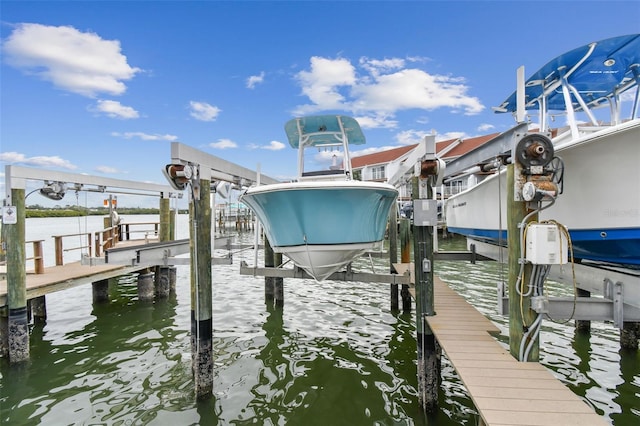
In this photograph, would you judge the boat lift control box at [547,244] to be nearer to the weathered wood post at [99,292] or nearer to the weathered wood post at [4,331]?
the weathered wood post at [4,331]

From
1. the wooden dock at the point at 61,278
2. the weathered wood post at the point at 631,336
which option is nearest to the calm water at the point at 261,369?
the weathered wood post at the point at 631,336

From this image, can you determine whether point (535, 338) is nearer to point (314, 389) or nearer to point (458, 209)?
point (314, 389)

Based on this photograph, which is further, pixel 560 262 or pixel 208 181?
pixel 208 181

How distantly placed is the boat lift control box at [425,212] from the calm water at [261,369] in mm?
2415

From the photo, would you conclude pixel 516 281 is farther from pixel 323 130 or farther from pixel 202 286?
pixel 323 130

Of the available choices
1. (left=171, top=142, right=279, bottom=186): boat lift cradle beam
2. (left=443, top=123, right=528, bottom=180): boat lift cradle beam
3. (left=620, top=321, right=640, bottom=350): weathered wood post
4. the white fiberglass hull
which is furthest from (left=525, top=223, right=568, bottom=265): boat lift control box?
(left=620, top=321, right=640, bottom=350): weathered wood post

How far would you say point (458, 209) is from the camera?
8438 mm

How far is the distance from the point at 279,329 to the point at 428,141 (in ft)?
16.7

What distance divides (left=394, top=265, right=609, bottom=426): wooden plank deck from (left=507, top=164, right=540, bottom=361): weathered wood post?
0.65 feet

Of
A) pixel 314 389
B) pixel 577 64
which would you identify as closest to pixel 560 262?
pixel 314 389

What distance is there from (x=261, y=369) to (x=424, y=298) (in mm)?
2917

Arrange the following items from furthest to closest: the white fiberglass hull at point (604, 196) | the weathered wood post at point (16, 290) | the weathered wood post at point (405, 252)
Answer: the weathered wood post at point (405, 252)
the weathered wood post at point (16, 290)
the white fiberglass hull at point (604, 196)

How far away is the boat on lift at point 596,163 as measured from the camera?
3555 millimetres

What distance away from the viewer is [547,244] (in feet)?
11.0
